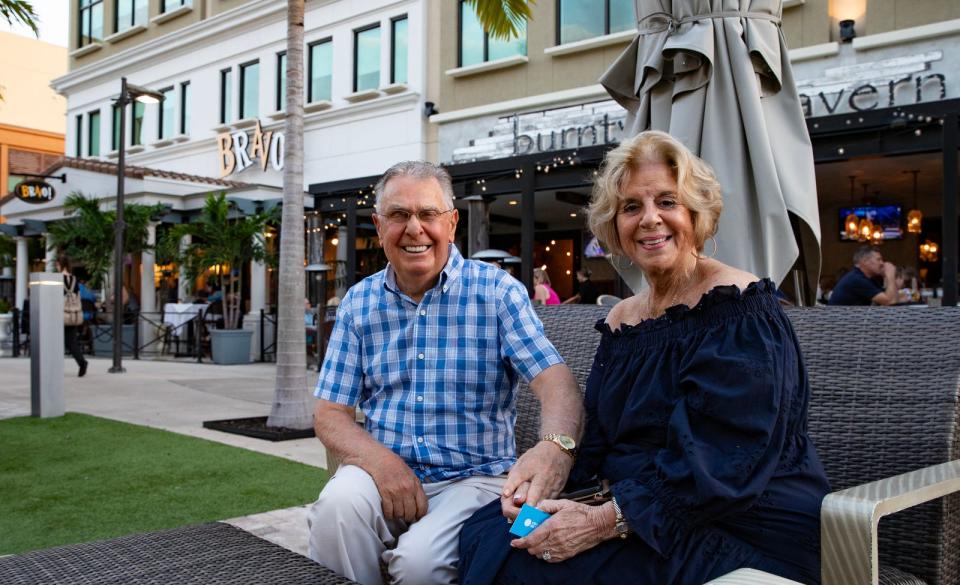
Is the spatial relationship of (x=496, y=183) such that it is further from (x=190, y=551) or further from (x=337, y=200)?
(x=190, y=551)

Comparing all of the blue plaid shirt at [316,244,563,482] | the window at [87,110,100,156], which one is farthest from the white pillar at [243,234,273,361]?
the blue plaid shirt at [316,244,563,482]

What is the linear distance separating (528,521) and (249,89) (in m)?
19.2

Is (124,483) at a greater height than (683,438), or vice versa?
(683,438)

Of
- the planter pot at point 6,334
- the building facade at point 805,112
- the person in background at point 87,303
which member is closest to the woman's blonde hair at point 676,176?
the building facade at point 805,112

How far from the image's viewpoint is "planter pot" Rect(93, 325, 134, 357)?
1714 centimetres

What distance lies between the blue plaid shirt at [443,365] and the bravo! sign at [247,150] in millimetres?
16690

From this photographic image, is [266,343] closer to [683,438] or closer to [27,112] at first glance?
[683,438]

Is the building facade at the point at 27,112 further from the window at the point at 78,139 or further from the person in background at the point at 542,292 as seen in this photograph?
the person in background at the point at 542,292

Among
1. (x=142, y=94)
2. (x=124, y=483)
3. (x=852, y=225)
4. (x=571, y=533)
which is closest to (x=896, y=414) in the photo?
(x=571, y=533)

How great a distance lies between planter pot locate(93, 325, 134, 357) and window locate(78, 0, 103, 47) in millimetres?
10781

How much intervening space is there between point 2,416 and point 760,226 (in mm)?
7557

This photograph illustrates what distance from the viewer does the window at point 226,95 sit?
19.6m

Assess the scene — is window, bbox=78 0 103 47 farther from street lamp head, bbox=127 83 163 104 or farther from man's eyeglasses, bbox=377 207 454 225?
man's eyeglasses, bbox=377 207 454 225

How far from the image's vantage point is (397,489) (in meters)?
2.07
